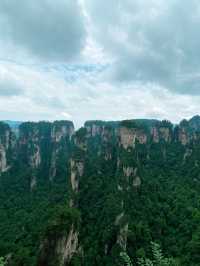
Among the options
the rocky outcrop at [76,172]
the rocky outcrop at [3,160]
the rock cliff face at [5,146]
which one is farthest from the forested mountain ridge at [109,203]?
the rock cliff face at [5,146]

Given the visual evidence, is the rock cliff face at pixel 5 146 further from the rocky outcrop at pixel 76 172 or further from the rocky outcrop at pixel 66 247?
the rocky outcrop at pixel 66 247

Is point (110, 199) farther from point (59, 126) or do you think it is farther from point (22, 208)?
point (59, 126)

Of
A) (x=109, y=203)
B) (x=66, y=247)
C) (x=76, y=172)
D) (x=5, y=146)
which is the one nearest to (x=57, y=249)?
(x=66, y=247)

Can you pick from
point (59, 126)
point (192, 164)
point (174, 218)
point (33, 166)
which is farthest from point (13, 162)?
point (174, 218)

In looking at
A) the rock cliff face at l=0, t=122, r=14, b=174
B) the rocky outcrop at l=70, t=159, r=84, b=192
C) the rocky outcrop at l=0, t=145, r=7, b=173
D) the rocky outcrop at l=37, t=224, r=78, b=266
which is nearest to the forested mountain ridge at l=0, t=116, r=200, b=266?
the rocky outcrop at l=0, t=145, r=7, b=173

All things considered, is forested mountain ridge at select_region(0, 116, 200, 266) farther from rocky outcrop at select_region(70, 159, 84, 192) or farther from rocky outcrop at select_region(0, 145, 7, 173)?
rocky outcrop at select_region(70, 159, 84, 192)

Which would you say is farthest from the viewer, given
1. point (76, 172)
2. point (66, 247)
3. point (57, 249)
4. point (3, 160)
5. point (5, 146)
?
point (5, 146)

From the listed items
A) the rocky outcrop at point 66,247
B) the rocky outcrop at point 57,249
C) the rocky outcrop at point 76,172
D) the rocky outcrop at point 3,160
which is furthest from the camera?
the rocky outcrop at point 3,160

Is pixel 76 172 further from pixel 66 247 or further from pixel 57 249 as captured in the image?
pixel 57 249
